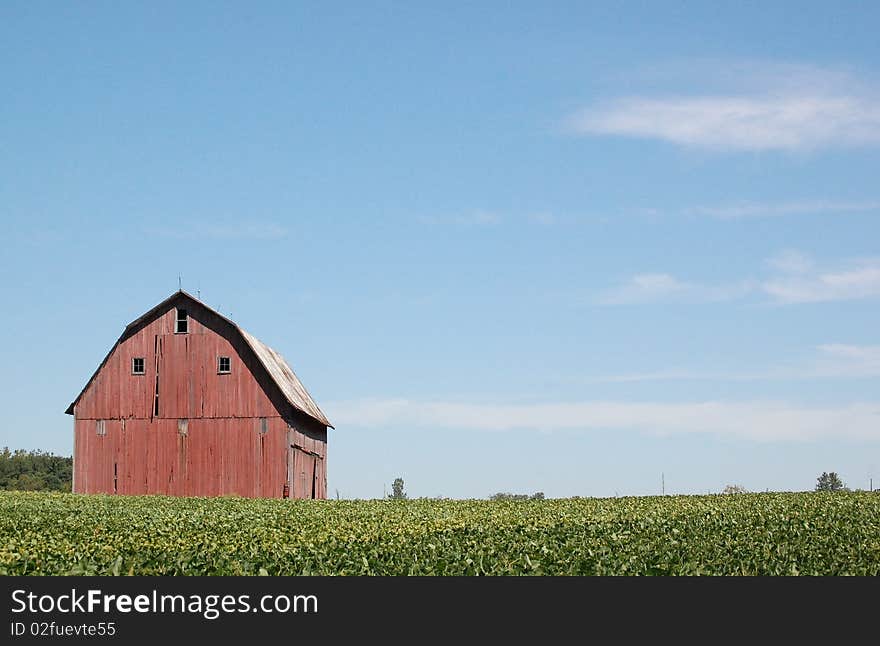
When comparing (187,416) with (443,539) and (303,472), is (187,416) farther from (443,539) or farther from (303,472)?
(443,539)

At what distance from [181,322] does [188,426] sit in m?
4.01

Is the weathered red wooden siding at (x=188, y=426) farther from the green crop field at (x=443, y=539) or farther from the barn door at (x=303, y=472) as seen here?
the green crop field at (x=443, y=539)

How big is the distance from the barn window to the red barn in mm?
38

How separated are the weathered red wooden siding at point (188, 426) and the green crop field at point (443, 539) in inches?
310

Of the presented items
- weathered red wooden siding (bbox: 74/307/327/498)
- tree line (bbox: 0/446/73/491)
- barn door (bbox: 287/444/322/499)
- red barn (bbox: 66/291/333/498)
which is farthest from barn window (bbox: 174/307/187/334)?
tree line (bbox: 0/446/73/491)

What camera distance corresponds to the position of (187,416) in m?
42.8

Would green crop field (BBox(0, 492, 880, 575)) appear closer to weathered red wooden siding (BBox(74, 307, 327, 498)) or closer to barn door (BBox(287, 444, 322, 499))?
weathered red wooden siding (BBox(74, 307, 327, 498))

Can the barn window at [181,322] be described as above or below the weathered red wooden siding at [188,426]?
above

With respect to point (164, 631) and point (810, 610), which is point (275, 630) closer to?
point (164, 631)

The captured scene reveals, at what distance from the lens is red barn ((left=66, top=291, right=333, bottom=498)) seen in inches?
1679

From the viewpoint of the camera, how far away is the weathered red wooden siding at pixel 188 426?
4266 centimetres

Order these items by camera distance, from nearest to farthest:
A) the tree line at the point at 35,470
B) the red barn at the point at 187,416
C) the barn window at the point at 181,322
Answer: the red barn at the point at 187,416, the barn window at the point at 181,322, the tree line at the point at 35,470

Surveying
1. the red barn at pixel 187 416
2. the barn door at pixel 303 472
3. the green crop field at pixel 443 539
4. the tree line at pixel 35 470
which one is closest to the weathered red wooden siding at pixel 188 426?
the red barn at pixel 187 416

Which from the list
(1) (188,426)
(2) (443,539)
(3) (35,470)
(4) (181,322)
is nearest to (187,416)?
(1) (188,426)
